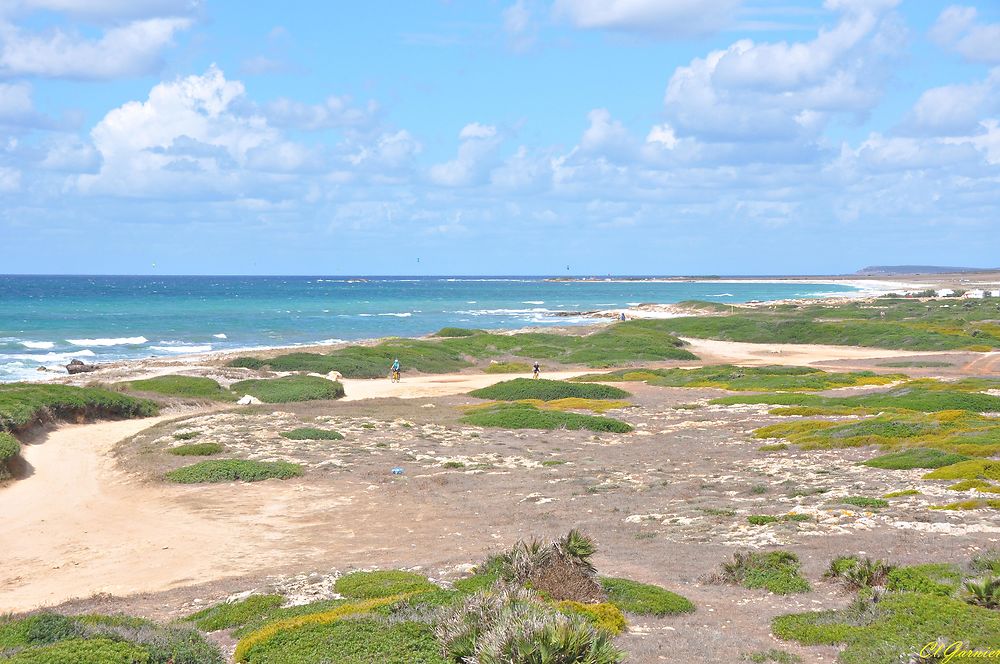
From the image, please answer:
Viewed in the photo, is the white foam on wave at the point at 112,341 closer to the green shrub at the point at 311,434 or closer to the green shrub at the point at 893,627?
the green shrub at the point at 311,434

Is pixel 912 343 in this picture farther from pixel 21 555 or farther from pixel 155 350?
pixel 21 555

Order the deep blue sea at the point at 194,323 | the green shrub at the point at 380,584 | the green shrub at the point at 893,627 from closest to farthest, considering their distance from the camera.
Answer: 1. the green shrub at the point at 893,627
2. the green shrub at the point at 380,584
3. the deep blue sea at the point at 194,323

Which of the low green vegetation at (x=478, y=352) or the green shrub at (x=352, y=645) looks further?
the low green vegetation at (x=478, y=352)

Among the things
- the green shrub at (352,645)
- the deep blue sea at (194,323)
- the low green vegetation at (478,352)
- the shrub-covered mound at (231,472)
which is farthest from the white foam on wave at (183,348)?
the green shrub at (352,645)

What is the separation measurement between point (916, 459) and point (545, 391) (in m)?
23.8

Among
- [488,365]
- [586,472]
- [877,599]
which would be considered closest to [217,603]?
[877,599]

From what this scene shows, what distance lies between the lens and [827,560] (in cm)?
1449

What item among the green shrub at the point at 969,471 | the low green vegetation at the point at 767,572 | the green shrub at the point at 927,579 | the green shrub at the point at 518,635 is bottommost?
the low green vegetation at the point at 767,572

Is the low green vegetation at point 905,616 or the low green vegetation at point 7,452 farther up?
the low green vegetation at point 905,616

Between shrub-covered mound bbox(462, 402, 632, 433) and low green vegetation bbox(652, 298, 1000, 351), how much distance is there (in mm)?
46913

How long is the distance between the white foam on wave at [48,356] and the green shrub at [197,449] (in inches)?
1752

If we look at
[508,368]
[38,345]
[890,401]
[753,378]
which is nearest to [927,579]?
[890,401]

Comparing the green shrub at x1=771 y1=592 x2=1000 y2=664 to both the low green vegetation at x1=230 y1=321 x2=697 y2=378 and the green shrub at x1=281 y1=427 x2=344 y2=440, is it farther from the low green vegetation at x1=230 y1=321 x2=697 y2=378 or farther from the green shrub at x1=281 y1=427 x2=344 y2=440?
the low green vegetation at x1=230 y1=321 x2=697 y2=378

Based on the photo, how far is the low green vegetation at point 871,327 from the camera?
7344 cm
